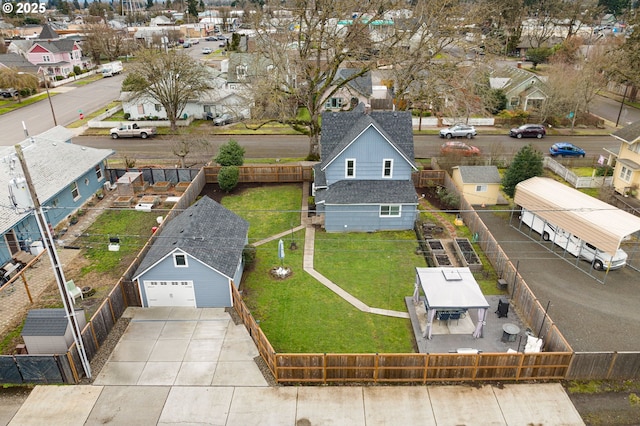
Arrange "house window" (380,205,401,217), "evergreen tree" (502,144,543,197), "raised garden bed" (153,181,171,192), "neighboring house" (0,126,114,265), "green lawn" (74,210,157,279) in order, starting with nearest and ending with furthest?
"neighboring house" (0,126,114,265) → "green lawn" (74,210,157,279) → "house window" (380,205,401,217) → "evergreen tree" (502,144,543,197) → "raised garden bed" (153,181,171,192)

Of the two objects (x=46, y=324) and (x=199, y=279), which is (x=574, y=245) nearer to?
(x=199, y=279)

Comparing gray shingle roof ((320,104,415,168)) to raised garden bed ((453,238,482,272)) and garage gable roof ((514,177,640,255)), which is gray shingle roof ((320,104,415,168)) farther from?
garage gable roof ((514,177,640,255))

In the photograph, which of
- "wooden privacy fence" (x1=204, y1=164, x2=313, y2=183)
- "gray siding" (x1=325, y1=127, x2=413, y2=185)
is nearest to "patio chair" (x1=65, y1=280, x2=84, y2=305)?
"gray siding" (x1=325, y1=127, x2=413, y2=185)

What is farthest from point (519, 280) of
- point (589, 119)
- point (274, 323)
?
point (589, 119)

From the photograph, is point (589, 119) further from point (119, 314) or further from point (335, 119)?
point (119, 314)

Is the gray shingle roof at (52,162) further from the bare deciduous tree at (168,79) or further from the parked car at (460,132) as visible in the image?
the parked car at (460,132)

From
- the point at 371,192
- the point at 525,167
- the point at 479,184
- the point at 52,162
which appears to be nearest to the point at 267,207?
the point at 371,192
